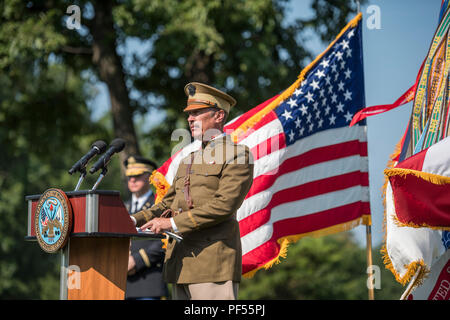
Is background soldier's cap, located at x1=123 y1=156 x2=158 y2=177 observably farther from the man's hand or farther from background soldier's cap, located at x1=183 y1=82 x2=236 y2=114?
the man's hand

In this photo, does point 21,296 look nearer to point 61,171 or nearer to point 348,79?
point 61,171

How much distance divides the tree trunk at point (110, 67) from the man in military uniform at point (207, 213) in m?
6.28

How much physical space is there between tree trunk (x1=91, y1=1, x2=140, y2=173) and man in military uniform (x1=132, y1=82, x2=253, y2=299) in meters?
6.28

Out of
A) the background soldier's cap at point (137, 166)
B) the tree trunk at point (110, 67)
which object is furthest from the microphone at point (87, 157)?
the tree trunk at point (110, 67)

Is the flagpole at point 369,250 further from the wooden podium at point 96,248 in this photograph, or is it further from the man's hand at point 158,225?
the wooden podium at point 96,248

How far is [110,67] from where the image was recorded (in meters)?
10.2

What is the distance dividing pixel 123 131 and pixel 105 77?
93cm

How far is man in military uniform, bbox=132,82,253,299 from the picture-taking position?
141 inches

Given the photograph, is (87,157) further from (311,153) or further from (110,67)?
(110,67)

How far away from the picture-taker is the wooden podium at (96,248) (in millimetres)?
3305

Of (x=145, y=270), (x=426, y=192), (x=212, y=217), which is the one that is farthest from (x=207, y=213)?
(x=145, y=270)

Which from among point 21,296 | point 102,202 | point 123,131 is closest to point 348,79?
point 102,202

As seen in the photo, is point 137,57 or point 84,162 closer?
point 84,162

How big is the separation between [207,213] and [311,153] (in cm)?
208
